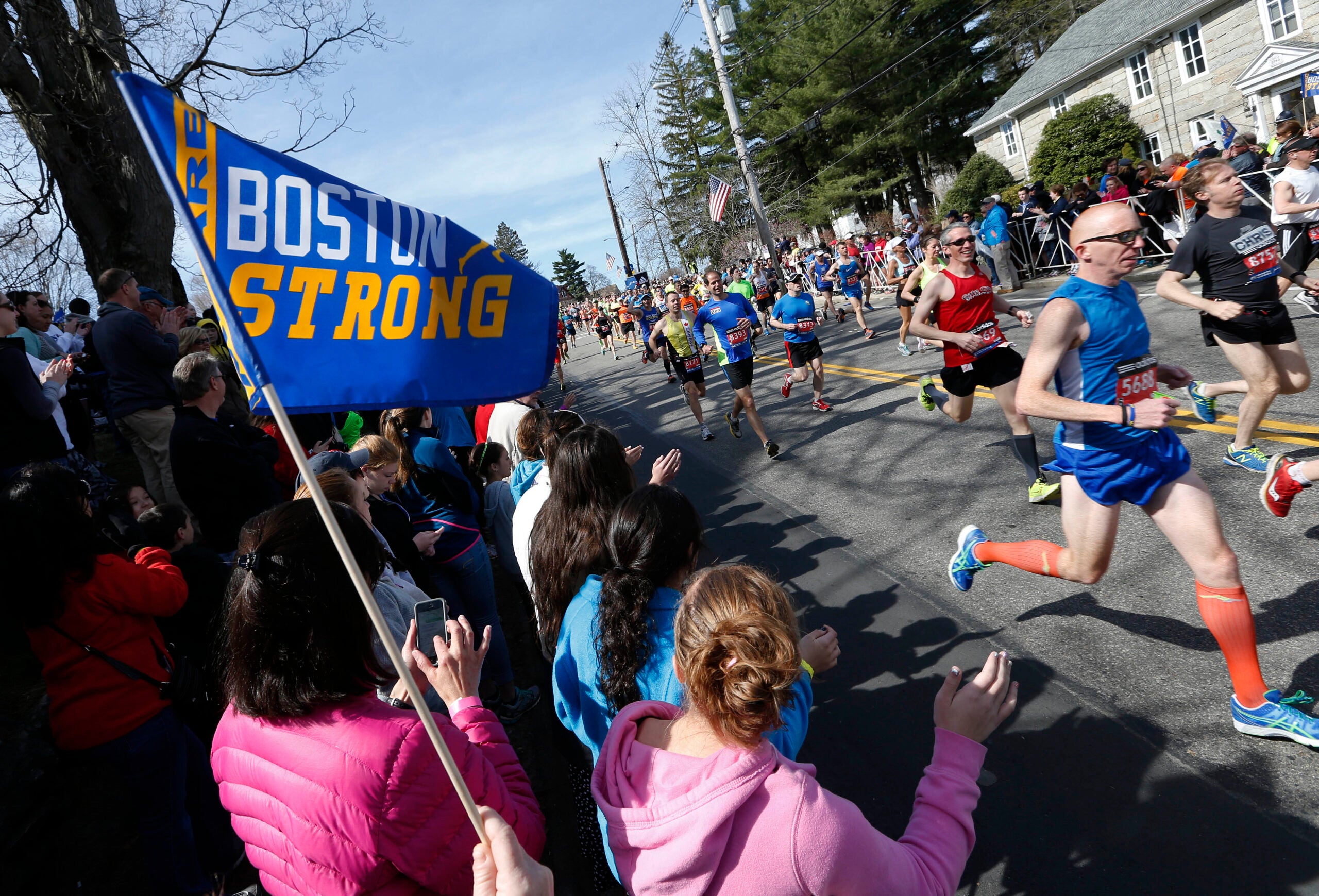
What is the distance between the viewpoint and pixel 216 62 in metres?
11.0

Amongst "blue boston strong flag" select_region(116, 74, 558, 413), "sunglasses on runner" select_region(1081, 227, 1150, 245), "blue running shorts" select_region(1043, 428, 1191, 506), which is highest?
"blue boston strong flag" select_region(116, 74, 558, 413)

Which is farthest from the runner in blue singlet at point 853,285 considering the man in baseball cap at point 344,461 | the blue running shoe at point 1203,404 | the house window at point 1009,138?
the house window at point 1009,138

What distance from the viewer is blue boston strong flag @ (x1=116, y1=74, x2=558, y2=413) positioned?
6.57ft

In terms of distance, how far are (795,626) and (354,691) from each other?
100 centimetres

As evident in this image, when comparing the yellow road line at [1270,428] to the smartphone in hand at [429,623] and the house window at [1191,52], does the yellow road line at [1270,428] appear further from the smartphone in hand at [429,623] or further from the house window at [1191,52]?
→ the house window at [1191,52]

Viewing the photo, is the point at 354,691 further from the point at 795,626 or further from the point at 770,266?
the point at 770,266

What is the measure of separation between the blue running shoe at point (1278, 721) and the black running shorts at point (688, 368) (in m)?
8.12

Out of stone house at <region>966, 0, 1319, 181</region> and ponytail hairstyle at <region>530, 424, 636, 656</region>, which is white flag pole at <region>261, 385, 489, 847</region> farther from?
stone house at <region>966, 0, 1319, 181</region>

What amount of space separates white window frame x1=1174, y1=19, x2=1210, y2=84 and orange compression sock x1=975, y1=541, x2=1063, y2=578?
98.5 feet

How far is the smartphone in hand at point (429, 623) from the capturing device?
2.22 m

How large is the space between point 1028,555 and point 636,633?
8.12ft

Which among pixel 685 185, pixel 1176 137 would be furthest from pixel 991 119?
pixel 685 185

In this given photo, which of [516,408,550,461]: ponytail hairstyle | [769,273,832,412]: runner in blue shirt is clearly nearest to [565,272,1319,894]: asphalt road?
[516,408,550,461]: ponytail hairstyle

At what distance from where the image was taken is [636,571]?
2334 millimetres
